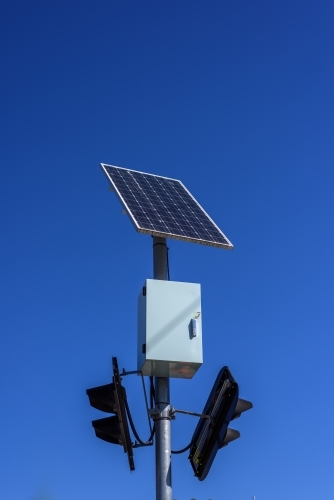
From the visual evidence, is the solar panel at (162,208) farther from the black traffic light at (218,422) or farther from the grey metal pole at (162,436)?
the black traffic light at (218,422)

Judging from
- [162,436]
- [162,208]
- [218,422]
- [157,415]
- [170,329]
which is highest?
[162,208]

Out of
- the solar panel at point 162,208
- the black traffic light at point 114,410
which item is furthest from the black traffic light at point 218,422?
the solar panel at point 162,208

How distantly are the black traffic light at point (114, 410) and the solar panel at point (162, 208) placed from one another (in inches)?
86.6

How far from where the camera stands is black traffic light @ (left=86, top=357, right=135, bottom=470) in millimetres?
7801

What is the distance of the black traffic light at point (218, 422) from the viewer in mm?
7898

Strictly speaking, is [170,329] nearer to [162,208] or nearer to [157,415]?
[157,415]

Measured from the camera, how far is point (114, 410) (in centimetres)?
787

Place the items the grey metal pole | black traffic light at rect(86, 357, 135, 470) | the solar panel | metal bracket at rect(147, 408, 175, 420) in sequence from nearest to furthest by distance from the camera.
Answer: the grey metal pole
black traffic light at rect(86, 357, 135, 470)
metal bracket at rect(147, 408, 175, 420)
the solar panel

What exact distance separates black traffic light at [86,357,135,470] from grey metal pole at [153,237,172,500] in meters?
0.35

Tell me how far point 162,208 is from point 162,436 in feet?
12.5

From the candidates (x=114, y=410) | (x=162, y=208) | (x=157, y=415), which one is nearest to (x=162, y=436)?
(x=157, y=415)

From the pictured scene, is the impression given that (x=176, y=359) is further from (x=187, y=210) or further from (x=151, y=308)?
(x=187, y=210)

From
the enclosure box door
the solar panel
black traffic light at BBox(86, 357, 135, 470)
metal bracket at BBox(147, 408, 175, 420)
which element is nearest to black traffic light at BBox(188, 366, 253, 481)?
the enclosure box door

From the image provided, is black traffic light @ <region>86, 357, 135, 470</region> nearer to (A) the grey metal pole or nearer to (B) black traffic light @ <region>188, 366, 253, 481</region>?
(A) the grey metal pole
